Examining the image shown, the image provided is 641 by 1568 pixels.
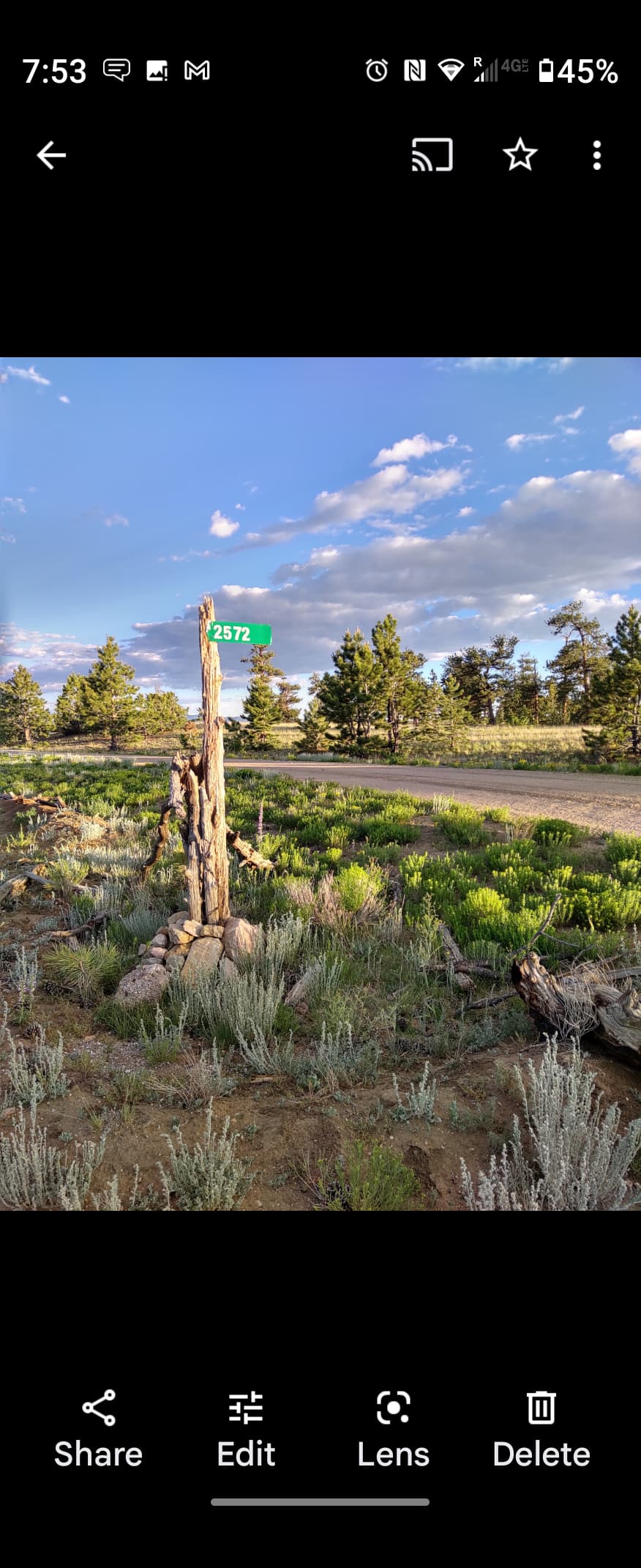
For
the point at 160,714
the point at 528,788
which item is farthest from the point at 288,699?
the point at 528,788

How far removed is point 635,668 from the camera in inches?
971

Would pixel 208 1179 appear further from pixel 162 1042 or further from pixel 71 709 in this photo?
pixel 71 709

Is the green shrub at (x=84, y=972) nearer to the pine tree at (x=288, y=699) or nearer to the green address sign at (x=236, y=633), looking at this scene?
the green address sign at (x=236, y=633)

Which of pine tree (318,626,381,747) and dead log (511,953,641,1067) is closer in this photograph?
dead log (511,953,641,1067)

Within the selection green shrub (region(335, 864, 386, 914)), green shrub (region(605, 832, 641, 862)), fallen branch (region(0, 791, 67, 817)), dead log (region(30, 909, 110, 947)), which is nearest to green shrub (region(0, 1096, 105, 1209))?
dead log (region(30, 909, 110, 947))

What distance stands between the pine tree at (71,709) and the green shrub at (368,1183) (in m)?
53.8

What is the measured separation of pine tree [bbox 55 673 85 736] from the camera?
5234 cm

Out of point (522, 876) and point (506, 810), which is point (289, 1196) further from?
point (506, 810)

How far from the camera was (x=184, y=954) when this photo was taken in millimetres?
5156

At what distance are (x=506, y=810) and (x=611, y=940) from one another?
227 inches

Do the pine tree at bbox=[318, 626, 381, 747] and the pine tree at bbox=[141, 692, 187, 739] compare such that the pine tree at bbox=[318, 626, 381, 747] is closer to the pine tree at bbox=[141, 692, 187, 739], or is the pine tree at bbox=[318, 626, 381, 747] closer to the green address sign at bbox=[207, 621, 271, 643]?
the pine tree at bbox=[141, 692, 187, 739]

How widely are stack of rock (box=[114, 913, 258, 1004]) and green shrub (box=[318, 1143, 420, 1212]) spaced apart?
7.84 feet

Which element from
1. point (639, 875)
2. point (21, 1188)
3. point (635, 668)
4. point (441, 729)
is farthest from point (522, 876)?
point (441, 729)
